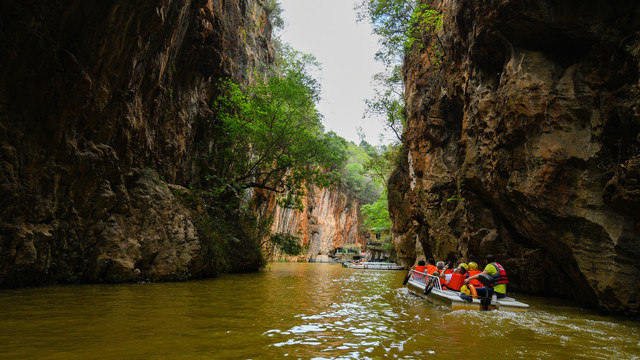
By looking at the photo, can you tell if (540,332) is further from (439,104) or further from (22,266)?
(439,104)

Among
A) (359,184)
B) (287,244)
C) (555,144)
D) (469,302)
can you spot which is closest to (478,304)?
(469,302)

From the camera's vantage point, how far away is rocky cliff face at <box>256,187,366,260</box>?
49.9 m

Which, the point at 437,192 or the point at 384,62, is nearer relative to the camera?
the point at 437,192

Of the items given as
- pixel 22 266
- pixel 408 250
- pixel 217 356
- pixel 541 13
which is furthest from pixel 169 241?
pixel 408 250

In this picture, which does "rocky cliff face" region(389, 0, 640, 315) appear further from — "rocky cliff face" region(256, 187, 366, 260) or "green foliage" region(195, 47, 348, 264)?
"rocky cliff face" region(256, 187, 366, 260)

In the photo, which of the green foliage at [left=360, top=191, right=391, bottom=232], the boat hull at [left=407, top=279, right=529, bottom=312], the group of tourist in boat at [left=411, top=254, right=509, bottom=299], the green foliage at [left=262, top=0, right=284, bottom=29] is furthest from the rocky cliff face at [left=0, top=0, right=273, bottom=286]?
the green foliage at [left=360, top=191, right=391, bottom=232]

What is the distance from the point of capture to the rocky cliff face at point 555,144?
23.7 feet

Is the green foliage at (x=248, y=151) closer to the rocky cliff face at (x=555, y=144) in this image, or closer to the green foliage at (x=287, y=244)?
the green foliage at (x=287, y=244)

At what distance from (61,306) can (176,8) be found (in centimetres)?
994

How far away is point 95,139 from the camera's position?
980 centimetres

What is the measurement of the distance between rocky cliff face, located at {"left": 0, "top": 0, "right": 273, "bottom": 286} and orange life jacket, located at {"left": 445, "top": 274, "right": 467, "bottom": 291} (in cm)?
852

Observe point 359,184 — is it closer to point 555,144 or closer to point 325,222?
point 325,222

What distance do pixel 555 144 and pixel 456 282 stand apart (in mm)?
4326

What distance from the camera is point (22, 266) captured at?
7504mm
